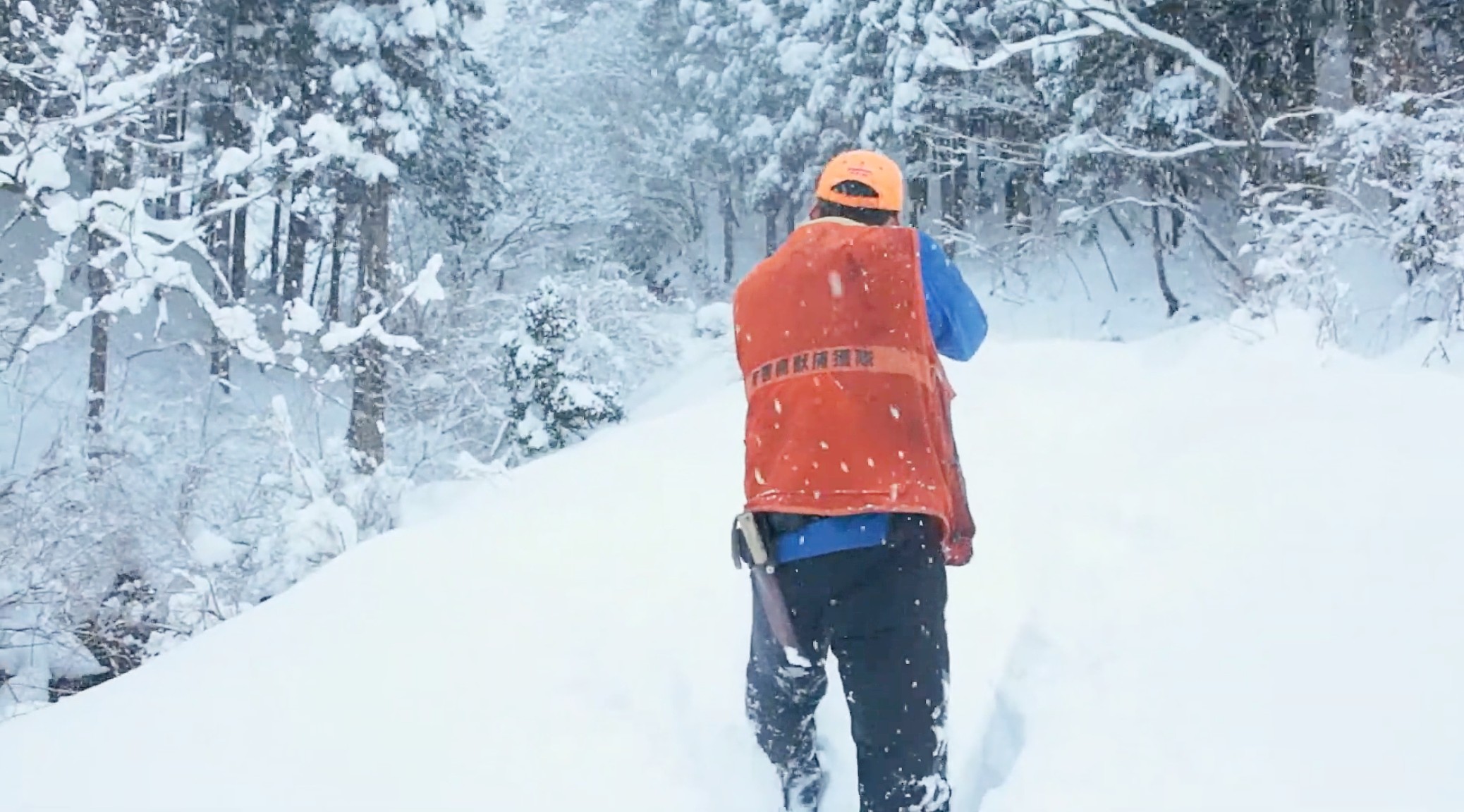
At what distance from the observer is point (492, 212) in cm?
2361

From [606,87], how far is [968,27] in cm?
1640

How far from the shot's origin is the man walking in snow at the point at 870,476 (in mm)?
2348

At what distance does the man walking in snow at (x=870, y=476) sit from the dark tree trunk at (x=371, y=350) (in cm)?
Result: 812

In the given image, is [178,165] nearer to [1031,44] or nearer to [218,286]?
[218,286]

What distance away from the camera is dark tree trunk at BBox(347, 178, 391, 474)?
42.8 feet

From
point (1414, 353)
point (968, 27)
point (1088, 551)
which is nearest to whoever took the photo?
point (1088, 551)

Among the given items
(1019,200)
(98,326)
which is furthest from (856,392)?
(1019,200)

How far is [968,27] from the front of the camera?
1973cm

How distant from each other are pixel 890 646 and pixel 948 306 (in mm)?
746

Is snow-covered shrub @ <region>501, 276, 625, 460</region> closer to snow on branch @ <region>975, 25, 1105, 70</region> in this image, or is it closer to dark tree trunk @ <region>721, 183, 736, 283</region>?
snow on branch @ <region>975, 25, 1105, 70</region>

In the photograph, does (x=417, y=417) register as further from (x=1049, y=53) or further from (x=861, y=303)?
(x=861, y=303)

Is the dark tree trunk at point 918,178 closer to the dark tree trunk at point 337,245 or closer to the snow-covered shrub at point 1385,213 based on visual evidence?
the snow-covered shrub at point 1385,213

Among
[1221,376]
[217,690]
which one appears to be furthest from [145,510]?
[1221,376]

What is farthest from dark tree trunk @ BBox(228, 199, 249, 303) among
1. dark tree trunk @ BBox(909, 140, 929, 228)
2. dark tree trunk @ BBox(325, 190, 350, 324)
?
dark tree trunk @ BBox(909, 140, 929, 228)
